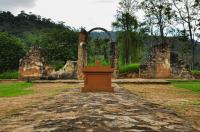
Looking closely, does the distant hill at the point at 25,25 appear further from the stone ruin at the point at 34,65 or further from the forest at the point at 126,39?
the stone ruin at the point at 34,65

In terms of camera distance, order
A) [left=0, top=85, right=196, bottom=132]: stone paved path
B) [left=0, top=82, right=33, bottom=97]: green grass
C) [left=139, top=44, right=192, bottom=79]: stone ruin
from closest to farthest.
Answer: [left=0, top=85, right=196, bottom=132]: stone paved path
[left=0, top=82, right=33, bottom=97]: green grass
[left=139, top=44, right=192, bottom=79]: stone ruin

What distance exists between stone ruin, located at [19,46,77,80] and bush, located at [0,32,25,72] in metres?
7.66

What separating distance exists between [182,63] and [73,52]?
1627 centimetres

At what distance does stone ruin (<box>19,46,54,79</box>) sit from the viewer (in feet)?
88.2

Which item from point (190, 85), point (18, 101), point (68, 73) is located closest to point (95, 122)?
point (18, 101)

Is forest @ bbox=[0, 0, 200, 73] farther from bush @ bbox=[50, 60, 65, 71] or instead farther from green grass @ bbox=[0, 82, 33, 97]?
green grass @ bbox=[0, 82, 33, 97]

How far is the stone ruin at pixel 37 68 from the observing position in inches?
1058

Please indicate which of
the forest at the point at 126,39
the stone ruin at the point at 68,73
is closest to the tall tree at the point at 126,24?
the forest at the point at 126,39

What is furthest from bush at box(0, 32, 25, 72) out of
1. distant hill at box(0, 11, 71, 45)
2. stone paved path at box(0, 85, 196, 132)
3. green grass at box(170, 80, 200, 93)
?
stone paved path at box(0, 85, 196, 132)

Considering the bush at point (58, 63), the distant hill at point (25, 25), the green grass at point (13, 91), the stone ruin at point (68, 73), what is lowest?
the green grass at point (13, 91)

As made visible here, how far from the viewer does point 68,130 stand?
509cm

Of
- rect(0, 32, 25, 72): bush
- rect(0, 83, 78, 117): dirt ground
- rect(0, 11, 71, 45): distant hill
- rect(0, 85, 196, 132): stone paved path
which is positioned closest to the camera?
rect(0, 85, 196, 132): stone paved path

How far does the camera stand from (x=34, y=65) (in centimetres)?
2714

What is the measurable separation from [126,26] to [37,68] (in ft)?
60.7
